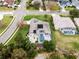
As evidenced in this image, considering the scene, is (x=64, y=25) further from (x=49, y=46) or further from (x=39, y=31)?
(x=49, y=46)

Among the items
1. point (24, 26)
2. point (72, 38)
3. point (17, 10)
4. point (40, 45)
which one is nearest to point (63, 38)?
point (72, 38)

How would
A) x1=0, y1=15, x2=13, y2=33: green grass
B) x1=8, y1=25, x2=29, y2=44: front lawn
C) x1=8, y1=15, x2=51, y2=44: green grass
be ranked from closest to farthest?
x1=8, y1=25, x2=29, y2=44: front lawn → x1=8, y1=15, x2=51, y2=44: green grass → x1=0, y1=15, x2=13, y2=33: green grass

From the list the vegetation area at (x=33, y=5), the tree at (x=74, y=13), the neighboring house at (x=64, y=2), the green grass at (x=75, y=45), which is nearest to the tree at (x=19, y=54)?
the green grass at (x=75, y=45)

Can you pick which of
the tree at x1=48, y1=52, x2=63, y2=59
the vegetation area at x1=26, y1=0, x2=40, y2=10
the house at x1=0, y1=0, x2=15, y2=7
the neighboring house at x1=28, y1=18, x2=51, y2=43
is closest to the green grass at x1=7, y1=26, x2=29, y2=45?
the neighboring house at x1=28, y1=18, x2=51, y2=43

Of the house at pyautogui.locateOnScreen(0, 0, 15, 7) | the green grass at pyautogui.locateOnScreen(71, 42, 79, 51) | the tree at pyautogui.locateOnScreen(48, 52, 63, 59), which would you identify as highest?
the house at pyautogui.locateOnScreen(0, 0, 15, 7)

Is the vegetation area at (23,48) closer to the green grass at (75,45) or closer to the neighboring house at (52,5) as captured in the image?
the green grass at (75,45)

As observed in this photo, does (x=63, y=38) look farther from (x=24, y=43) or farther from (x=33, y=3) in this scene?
(x=33, y=3)

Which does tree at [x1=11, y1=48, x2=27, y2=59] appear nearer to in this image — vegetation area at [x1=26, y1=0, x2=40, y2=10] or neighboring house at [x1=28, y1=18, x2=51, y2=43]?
neighboring house at [x1=28, y1=18, x2=51, y2=43]

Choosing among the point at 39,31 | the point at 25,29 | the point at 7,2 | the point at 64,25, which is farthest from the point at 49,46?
the point at 7,2
